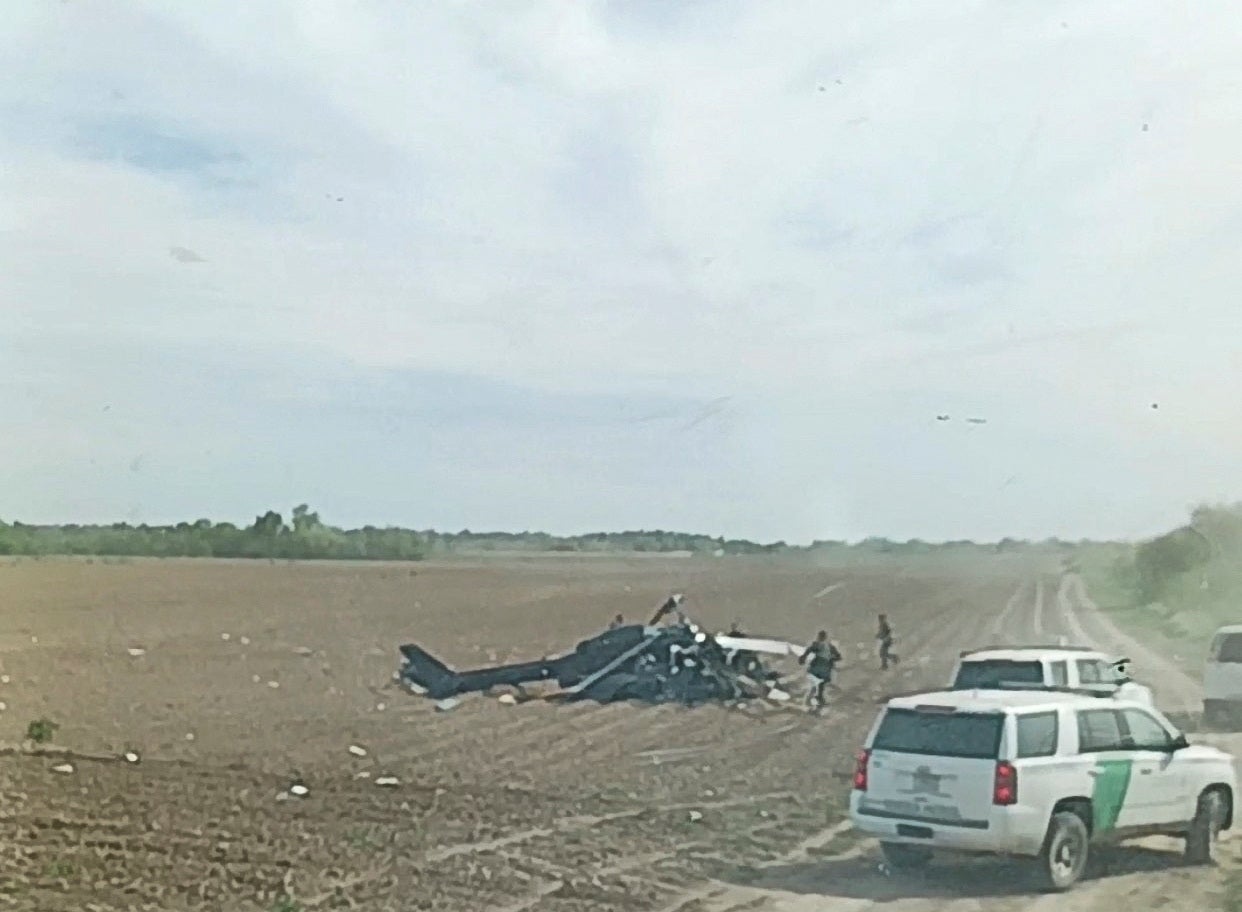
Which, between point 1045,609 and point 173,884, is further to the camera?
point 1045,609

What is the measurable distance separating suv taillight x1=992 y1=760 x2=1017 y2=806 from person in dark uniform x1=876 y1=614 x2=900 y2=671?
14348 mm

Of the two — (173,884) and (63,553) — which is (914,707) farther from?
(63,553)

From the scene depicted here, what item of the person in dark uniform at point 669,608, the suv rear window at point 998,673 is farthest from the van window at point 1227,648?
the person in dark uniform at point 669,608

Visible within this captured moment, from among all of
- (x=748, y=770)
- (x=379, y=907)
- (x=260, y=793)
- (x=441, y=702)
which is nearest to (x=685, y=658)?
(x=441, y=702)

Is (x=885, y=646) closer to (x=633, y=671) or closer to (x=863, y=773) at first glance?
(x=633, y=671)

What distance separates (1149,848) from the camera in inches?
570

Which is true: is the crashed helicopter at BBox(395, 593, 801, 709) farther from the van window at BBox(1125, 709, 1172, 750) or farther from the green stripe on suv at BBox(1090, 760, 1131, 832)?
the green stripe on suv at BBox(1090, 760, 1131, 832)

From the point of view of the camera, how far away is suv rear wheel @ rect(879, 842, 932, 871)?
13.7 m

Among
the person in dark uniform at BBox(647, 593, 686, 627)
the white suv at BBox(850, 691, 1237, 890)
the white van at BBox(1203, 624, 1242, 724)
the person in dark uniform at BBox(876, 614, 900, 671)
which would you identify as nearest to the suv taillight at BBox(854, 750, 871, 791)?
the white suv at BBox(850, 691, 1237, 890)

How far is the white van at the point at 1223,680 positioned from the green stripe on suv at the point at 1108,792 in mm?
11158

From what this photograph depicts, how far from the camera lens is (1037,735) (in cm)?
1302

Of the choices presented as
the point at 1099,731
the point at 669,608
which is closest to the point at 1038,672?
the point at 1099,731

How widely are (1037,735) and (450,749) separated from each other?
27.1 feet

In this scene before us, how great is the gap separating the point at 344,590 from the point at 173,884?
1636cm
